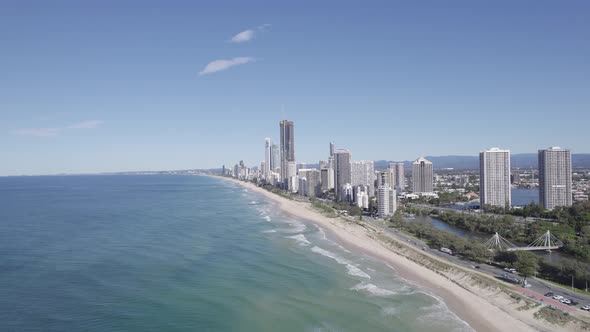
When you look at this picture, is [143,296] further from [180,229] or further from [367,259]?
[180,229]

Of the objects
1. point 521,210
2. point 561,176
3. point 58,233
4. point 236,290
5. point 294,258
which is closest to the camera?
point 236,290

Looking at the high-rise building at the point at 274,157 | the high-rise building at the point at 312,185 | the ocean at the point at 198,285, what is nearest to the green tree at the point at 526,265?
the ocean at the point at 198,285

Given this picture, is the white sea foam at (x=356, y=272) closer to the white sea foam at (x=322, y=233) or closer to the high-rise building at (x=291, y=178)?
the white sea foam at (x=322, y=233)

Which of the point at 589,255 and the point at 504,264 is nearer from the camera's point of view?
the point at 504,264

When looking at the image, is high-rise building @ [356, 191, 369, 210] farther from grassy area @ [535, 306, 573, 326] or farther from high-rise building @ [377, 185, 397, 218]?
grassy area @ [535, 306, 573, 326]

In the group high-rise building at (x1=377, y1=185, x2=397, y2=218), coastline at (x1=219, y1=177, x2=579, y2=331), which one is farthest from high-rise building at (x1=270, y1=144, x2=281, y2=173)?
coastline at (x1=219, y1=177, x2=579, y2=331)

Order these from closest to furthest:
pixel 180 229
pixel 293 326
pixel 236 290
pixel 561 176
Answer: pixel 293 326 < pixel 236 290 < pixel 180 229 < pixel 561 176

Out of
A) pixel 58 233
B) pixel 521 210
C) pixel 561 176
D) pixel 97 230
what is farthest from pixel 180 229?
pixel 561 176
